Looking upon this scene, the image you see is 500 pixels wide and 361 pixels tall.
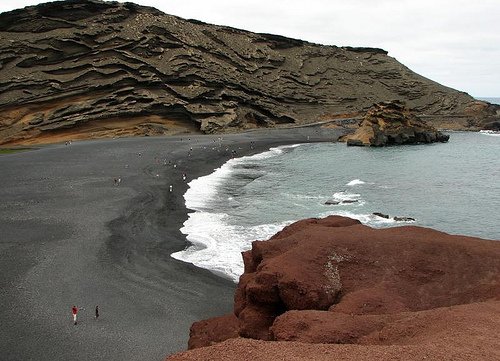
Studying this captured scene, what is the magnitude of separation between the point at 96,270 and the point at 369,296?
42.0 ft

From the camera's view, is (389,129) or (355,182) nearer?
Answer: (355,182)

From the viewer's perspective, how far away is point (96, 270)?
19.1 metres

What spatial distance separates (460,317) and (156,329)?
964 centimetres

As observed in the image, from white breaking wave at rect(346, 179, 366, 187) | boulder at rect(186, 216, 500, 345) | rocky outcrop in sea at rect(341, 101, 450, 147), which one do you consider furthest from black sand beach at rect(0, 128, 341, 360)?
rocky outcrop in sea at rect(341, 101, 450, 147)

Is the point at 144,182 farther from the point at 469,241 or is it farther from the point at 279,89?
the point at 279,89

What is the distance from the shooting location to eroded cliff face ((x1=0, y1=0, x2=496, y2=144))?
70.6 meters

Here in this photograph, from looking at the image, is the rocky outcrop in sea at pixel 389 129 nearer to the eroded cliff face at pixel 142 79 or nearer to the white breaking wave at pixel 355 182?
the eroded cliff face at pixel 142 79

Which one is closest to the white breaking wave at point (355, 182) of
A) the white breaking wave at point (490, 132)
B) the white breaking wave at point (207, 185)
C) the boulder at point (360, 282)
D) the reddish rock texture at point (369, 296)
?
the white breaking wave at point (207, 185)

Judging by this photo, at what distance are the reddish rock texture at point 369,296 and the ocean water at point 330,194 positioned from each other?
824cm

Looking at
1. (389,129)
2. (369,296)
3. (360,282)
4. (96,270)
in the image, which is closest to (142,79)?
(389,129)

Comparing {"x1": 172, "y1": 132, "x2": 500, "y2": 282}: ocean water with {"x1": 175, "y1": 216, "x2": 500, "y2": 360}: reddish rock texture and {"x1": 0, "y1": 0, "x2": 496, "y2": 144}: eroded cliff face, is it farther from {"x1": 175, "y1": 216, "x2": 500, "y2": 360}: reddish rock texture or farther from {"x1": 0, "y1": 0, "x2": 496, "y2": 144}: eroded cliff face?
{"x1": 0, "y1": 0, "x2": 496, "y2": 144}: eroded cliff face

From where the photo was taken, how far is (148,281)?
18375mm

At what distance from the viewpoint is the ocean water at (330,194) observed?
25.5 m

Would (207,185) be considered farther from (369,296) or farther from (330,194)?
(369,296)
